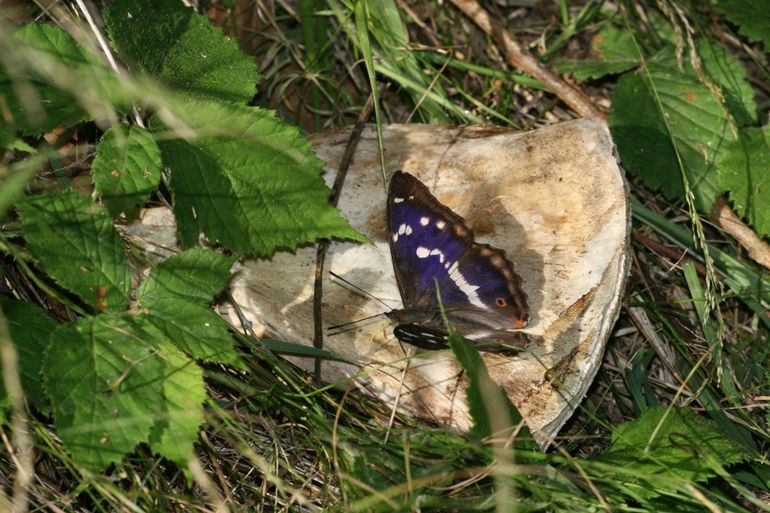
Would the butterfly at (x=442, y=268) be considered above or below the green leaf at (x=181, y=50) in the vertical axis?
below

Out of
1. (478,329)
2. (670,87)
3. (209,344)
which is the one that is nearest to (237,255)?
(209,344)

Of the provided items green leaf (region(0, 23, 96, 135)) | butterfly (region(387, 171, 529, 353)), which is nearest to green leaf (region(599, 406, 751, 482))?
butterfly (region(387, 171, 529, 353))

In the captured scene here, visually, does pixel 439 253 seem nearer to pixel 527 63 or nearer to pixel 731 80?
pixel 527 63

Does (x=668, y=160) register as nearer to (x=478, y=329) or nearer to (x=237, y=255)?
(x=478, y=329)

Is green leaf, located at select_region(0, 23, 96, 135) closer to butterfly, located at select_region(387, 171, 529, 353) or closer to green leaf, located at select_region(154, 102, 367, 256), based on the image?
green leaf, located at select_region(154, 102, 367, 256)

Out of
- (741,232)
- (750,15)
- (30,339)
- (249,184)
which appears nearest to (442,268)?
(249,184)

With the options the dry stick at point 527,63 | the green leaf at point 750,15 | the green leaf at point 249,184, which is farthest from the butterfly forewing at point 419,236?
the green leaf at point 750,15

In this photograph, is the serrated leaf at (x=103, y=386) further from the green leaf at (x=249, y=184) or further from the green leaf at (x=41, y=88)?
the green leaf at (x=41, y=88)
